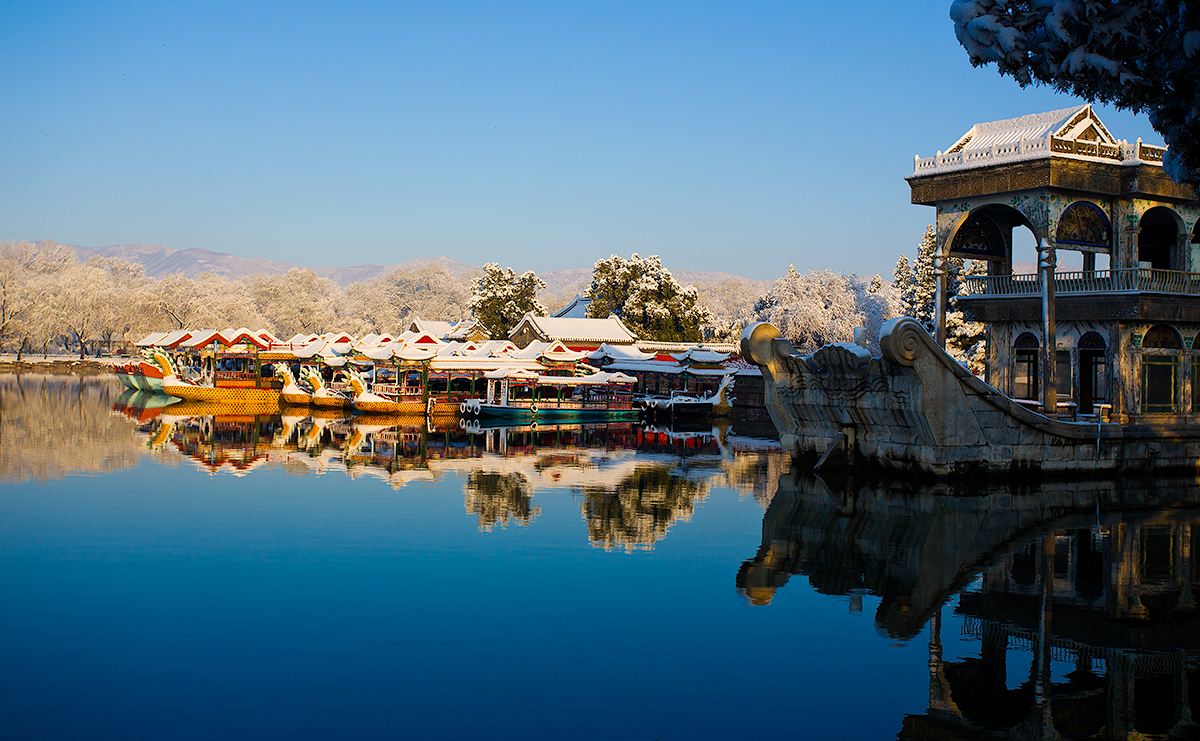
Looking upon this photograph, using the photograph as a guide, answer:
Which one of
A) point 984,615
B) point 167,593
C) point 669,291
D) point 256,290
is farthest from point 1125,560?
point 256,290

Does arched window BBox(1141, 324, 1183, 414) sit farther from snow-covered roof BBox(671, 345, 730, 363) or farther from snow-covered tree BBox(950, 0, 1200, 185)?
→ snow-covered roof BBox(671, 345, 730, 363)

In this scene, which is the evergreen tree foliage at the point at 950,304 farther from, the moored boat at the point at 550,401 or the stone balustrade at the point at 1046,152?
the stone balustrade at the point at 1046,152

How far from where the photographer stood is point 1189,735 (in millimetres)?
9781

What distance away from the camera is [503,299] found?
92062 mm

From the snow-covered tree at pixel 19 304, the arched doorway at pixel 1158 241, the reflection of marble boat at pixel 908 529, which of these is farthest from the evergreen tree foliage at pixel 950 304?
the snow-covered tree at pixel 19 304

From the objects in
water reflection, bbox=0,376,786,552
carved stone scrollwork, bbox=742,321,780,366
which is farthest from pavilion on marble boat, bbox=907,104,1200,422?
water reflection, bbox=0,376,786,552

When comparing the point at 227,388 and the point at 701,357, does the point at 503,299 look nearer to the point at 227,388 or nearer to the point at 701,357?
the point at 701,357

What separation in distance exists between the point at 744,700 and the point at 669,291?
7490cm

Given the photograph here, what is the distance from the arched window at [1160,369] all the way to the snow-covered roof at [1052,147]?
13.8ft

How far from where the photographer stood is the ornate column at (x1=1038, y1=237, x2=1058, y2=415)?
90.7 ft

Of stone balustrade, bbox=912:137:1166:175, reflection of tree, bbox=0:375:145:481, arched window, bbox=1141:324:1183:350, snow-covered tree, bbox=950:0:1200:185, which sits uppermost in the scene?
stone balustrade, bbox=912:137:1166:175

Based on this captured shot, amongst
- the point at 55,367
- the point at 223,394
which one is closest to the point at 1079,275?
the point at 223,394

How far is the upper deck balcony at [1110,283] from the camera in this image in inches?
1118

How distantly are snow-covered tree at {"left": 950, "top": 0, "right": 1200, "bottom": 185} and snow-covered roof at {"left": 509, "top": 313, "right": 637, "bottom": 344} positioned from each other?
205 ft
